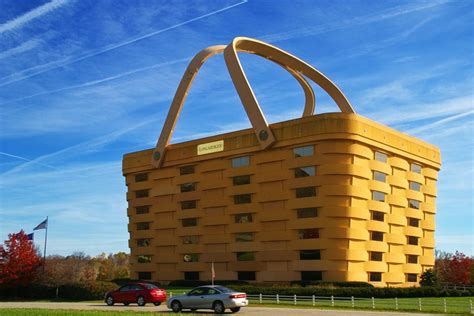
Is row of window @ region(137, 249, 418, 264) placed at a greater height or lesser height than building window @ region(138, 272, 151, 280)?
greater

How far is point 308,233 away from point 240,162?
1283cm

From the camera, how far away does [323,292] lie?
1811 inches

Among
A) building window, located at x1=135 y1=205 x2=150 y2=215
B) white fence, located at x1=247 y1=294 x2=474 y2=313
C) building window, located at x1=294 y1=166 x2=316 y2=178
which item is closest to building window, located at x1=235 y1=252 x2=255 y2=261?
building window, located at x1=294 y1=166 x2=316 y2=178

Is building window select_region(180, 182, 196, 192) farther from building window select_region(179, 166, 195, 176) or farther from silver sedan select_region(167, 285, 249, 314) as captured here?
silver sedan select_region(167, 285, 249, 314)

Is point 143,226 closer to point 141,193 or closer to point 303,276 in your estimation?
point 141,193

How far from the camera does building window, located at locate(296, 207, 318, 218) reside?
57.9m

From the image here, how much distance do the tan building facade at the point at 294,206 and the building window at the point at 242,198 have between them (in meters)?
0.12

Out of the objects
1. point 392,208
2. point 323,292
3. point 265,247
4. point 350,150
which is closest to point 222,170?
point 265,247

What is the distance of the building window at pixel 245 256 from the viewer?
6297cm

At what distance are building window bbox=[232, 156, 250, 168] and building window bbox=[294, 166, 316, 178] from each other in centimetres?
722

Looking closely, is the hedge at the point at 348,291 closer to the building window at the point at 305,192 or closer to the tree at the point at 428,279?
the building window at the point at 305,192

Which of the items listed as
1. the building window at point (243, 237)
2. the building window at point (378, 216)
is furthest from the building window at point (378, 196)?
the building window at point (243, 237)

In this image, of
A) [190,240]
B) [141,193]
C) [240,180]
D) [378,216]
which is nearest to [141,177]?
[141,193]

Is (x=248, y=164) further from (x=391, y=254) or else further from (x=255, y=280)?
(x=391, y=254)
